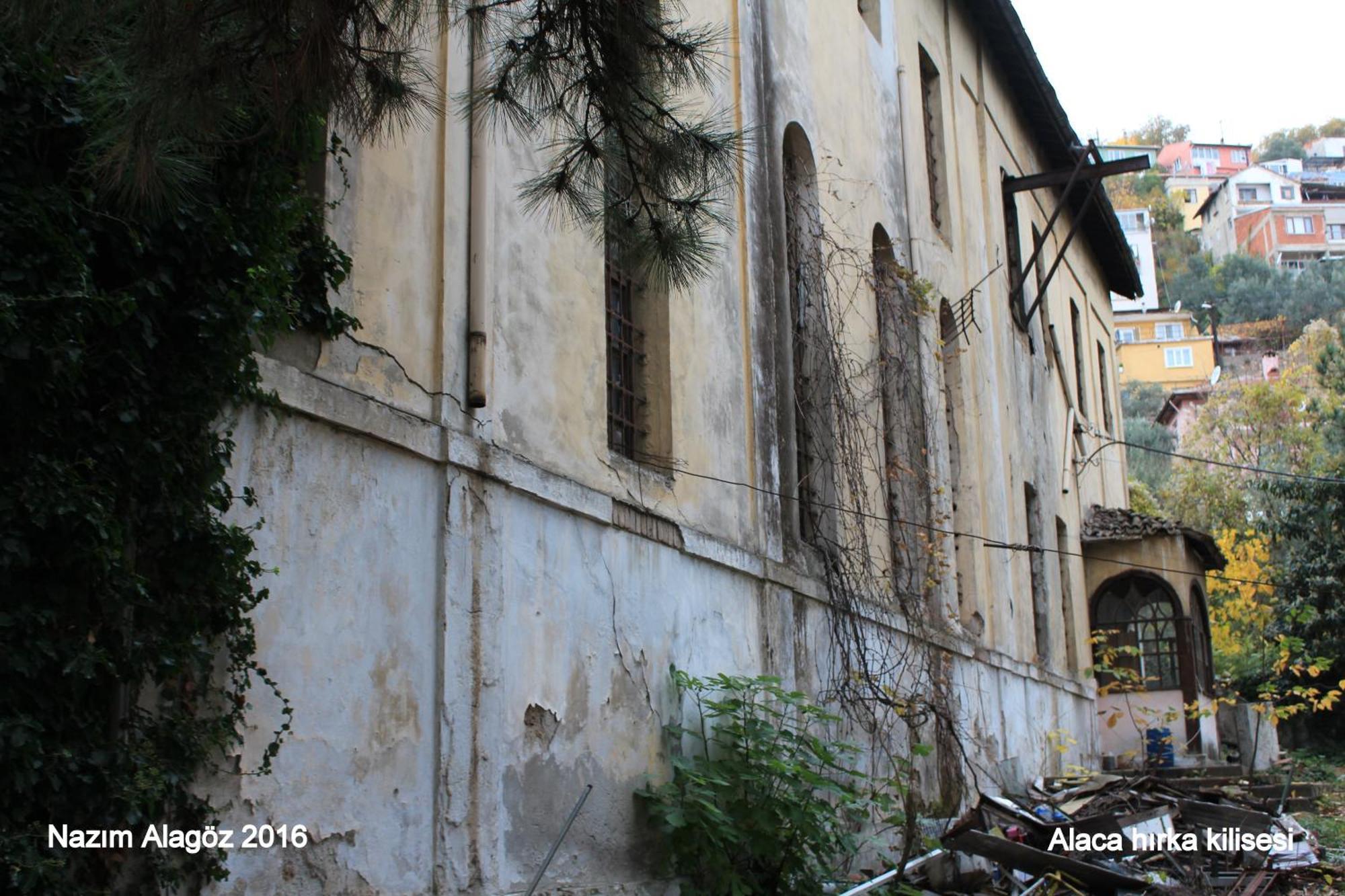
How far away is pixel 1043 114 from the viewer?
21703 mm

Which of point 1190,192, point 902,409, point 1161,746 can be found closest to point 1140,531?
point 1161,746

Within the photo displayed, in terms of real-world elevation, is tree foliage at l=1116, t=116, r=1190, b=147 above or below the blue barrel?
above

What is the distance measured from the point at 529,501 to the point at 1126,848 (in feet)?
22.1

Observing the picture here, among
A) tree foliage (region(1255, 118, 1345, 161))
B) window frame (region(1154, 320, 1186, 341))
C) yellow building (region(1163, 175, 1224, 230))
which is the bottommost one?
window frame (region(1154, 320, 1186, 341))

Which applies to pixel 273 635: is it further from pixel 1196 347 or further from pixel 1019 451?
pixel 1196 347

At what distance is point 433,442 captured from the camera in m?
6.63

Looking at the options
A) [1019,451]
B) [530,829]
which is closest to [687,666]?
[530,829]

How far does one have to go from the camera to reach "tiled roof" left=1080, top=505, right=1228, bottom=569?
2222 cm

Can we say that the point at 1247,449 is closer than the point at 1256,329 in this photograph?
Yes

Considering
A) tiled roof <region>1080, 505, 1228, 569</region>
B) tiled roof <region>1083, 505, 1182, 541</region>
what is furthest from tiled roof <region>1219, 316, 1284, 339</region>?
tiled roof <region>1083, 505, 1182, 541</region>

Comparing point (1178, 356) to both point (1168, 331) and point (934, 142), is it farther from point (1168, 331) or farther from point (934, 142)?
point (934, 142)

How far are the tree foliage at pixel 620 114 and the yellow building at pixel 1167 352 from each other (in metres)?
71.8

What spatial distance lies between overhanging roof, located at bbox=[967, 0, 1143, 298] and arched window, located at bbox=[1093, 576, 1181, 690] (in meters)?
5.90

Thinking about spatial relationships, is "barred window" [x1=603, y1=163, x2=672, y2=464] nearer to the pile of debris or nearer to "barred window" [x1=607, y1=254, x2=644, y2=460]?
"barred window" [x1=607, y1=254, x2=644, y2=460]
